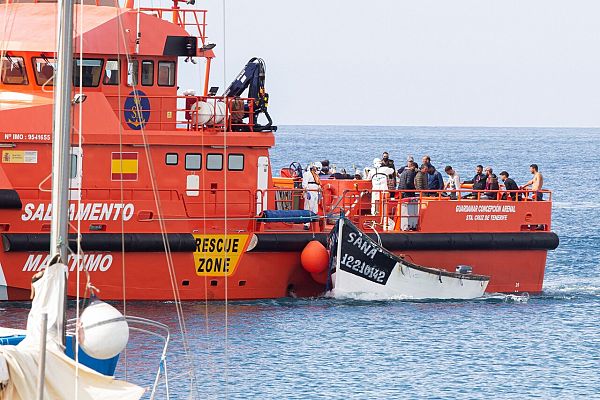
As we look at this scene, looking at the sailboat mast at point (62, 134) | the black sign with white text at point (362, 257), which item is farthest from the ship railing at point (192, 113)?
the sailboat mast at point (62, 134)

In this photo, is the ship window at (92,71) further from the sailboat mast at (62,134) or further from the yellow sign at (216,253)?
the sailboat mast at (62,134)

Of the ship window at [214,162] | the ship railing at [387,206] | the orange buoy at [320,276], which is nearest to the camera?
the ship window at [214,162]

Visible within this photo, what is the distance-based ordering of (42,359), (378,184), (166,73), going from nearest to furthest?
(42,359)
(166,73)
(378,184)

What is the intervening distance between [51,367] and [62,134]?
69.6 inches

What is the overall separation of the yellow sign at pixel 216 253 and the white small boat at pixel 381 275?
153 centimetres

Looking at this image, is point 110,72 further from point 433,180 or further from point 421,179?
point 433,180

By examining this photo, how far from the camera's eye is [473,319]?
75.3ft

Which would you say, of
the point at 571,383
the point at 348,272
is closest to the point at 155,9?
the point at 348,272

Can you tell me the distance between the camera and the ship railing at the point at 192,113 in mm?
22344

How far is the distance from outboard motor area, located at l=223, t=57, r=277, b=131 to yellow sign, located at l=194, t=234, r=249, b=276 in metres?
1.89

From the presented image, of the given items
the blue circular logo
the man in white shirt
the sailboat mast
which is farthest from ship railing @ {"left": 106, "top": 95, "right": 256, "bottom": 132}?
the sailboat mast

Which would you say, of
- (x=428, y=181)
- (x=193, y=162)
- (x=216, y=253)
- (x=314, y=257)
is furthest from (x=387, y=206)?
(x=193, y=162)

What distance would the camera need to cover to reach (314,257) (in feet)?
74.4

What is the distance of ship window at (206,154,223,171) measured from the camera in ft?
73.8
